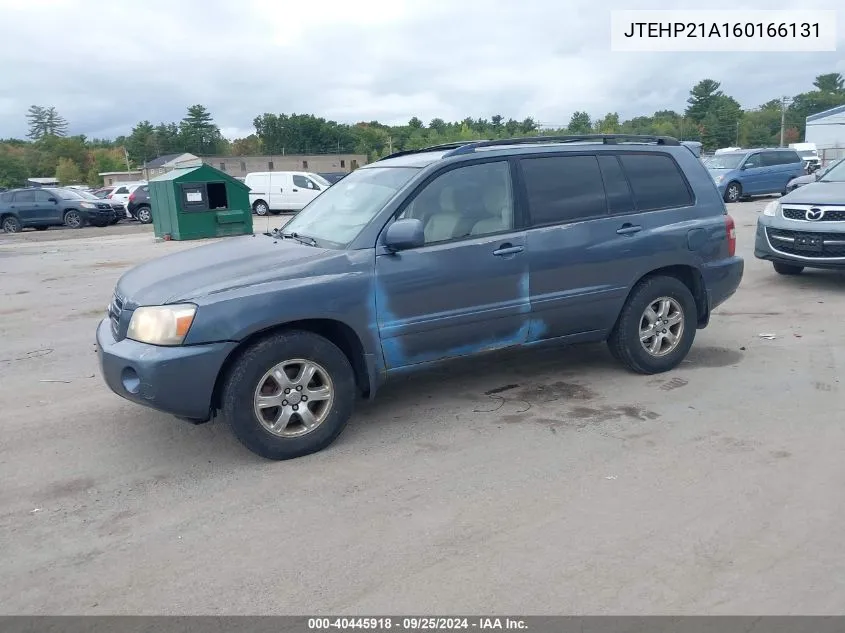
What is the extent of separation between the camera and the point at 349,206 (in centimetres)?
527

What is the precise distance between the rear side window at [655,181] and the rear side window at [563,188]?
13.1 inches

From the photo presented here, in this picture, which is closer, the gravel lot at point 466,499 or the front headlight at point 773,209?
the gravel lot at point 466,499

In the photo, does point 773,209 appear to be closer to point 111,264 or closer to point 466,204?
point 466,204

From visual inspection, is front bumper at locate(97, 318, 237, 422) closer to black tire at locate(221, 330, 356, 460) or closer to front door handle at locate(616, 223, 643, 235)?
black tire at locate(221, 330, 356, 460)

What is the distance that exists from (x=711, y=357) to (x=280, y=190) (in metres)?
23.9

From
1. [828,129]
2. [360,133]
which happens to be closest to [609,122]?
[828,129]

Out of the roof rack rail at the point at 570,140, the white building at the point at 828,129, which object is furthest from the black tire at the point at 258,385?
the white building at the point at 828,129

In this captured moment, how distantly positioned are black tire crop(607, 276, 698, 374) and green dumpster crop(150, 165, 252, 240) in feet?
47.1

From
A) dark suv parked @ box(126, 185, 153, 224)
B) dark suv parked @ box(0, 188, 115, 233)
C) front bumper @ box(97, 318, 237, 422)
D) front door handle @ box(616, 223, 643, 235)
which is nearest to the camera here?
front bumper @ box(97, 318, 237, 422)

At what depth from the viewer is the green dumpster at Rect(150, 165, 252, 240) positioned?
58.6 ft

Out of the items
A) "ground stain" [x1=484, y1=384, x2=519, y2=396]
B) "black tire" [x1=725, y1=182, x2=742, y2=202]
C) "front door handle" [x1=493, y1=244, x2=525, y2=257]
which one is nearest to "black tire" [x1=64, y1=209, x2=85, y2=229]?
"black tire" [x1=725, y1=182, x2=742, y2=202]

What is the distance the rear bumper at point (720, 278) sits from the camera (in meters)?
5.96

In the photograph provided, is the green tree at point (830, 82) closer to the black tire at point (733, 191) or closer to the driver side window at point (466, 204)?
the black tire at point (733, 191)

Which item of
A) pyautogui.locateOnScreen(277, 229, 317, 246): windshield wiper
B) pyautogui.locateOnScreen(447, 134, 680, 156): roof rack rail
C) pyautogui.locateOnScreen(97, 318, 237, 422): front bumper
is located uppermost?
pyautogui.locateOnScreen(447, 134, 680, 156): roof rack rail
